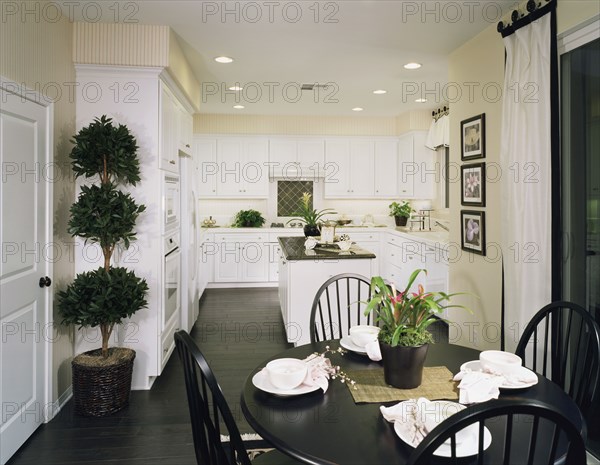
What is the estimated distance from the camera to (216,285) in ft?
23.3

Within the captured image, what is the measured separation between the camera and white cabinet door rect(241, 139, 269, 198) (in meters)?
7.20

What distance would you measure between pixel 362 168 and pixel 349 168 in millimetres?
207

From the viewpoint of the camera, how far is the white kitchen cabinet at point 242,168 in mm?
7172

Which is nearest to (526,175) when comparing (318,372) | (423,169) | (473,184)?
(473,184)

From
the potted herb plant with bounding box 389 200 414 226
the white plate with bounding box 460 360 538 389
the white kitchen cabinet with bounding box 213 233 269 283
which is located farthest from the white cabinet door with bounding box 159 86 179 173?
the potted herb plant with bounding box 389 200 414 226

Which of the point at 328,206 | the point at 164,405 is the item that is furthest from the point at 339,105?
the point at 164,405

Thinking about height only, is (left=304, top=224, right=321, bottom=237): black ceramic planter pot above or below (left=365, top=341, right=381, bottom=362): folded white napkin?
above

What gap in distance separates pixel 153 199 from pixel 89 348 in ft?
3.88

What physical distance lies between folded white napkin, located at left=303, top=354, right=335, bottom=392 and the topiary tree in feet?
5.49

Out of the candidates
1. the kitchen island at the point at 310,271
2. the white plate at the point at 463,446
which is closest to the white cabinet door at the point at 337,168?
the kitchen island at the point at 310,271

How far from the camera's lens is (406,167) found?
7.12 m

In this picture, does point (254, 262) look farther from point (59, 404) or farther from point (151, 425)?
point (151, 425)

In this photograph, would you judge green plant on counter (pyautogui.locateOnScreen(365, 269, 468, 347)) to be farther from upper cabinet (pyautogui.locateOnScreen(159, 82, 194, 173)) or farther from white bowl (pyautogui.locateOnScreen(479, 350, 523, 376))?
upper cabinet (pyautogui.locateOnScreen(159, 82, 194, 173))

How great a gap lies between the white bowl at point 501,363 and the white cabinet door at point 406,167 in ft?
17.7
